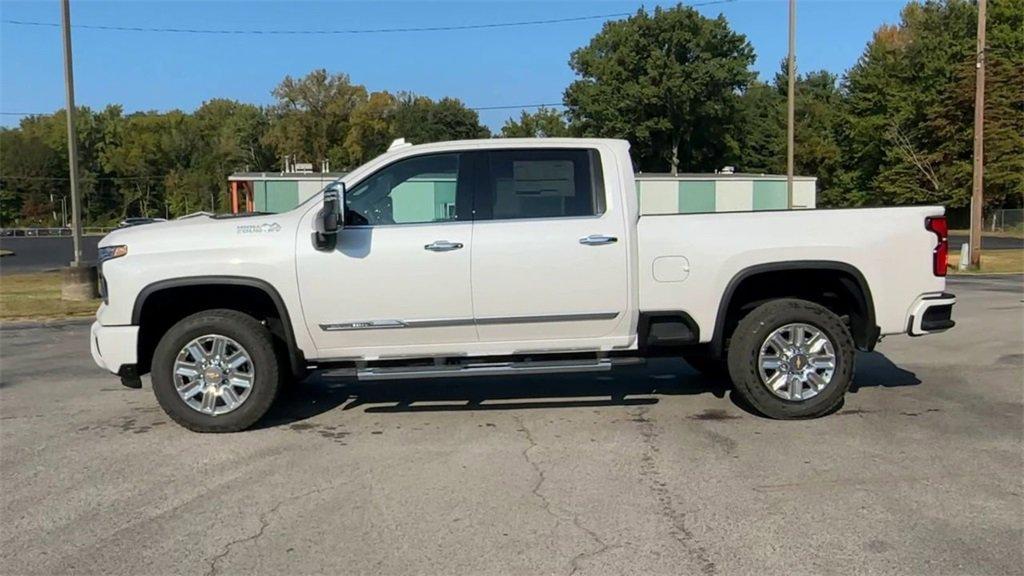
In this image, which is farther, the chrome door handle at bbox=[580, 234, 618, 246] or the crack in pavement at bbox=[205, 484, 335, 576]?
the chrome door handle at bbox=[580, 234, 618, 246]

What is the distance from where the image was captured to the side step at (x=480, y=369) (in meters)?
5.97

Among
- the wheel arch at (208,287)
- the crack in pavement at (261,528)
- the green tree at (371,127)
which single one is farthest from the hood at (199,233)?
the green tree at (371,127)

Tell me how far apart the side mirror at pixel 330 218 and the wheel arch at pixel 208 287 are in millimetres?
498

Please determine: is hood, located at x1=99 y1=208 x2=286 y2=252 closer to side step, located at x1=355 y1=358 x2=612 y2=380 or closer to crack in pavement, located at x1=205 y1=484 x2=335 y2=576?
side step, located at x1=355 y1=358 x2=612 y2=380

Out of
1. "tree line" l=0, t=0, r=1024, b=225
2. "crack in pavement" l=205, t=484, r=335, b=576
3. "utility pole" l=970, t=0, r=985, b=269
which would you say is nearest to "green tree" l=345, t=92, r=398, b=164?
"tree line" l=0, t=0, r=1024, b=225

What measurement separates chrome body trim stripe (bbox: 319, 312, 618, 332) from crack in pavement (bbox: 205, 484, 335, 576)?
136 cm

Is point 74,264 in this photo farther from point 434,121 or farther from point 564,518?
point 434,121

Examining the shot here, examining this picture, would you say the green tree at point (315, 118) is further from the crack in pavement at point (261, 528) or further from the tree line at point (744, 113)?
the crack in pavement at point (261, 528)

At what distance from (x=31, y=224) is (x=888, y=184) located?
10643 cm

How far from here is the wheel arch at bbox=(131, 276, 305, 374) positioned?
5.92m

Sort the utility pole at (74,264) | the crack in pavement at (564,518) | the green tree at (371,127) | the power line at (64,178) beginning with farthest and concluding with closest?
the power line at (64,178) → the green tree at (371,127) → the utility pole at (74,264) → the crack in pavement at (564,518)

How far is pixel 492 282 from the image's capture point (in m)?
5.98

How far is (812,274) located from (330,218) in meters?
3.65

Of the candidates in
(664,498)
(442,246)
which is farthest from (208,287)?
(664,498)
